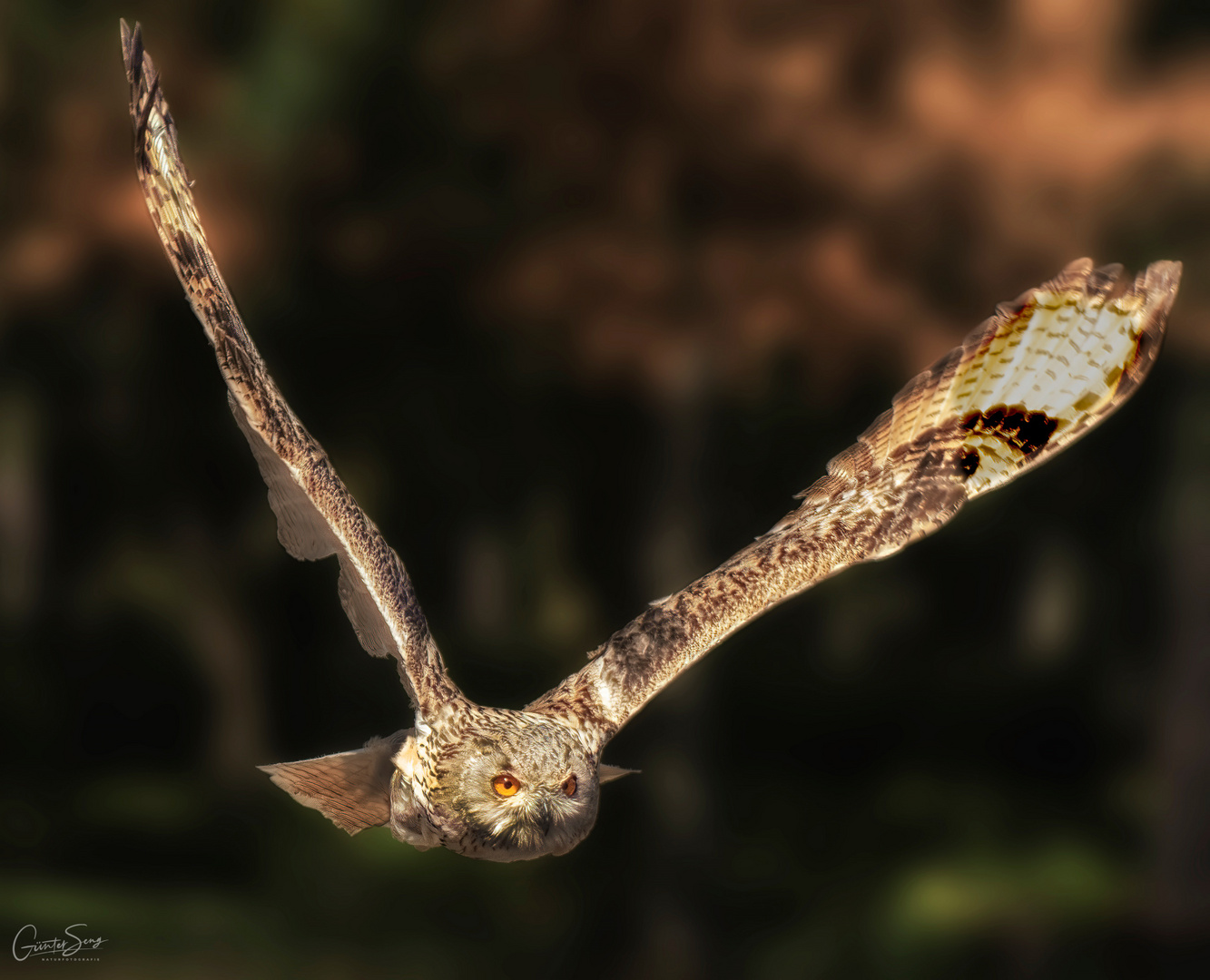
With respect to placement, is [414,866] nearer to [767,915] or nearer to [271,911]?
[271,911]

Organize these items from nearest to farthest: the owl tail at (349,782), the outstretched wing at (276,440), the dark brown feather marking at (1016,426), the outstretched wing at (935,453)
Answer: the outstretched wing at (276,440) < the owl tail at (349,782) < the outstretched wing at (935,453) < the dark brown feather marking at (1016,426)

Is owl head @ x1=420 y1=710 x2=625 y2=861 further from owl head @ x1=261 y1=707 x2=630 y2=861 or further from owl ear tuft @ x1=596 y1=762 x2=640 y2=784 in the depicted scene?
owl ear tuft @ x1=596 y1=762 x2=640 y2=784

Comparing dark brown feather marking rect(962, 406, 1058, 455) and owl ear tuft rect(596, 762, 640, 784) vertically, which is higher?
dark brown feather marking rect(962, 406, 1058, 455)

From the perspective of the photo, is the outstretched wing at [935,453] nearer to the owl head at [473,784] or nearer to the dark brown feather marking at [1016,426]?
the dark brown feather marking at [1016,426]

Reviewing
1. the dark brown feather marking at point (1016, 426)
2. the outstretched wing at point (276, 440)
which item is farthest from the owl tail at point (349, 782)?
the dark brown feather marking at point (1016, 426)

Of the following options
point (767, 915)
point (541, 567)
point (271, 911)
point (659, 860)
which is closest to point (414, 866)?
point (271, 911)

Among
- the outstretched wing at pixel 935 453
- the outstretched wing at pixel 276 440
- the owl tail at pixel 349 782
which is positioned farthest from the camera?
the outstretched wing at pixel 935 453

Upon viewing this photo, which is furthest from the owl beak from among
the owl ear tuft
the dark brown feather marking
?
the dark brown feather marking

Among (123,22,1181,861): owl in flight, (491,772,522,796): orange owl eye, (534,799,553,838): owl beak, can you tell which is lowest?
(534,799,553,838): owl beak
